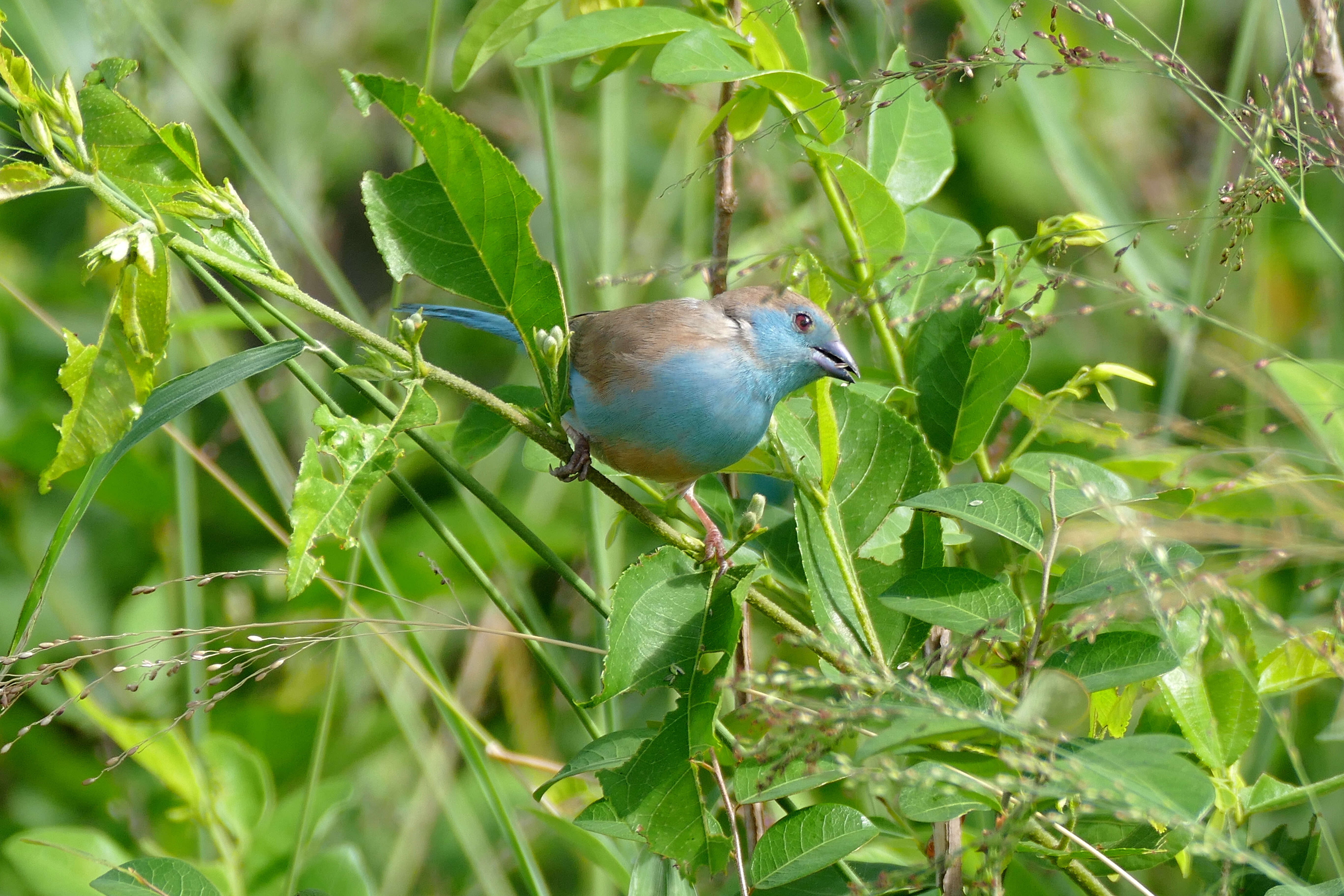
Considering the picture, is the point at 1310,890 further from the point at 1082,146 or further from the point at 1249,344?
the point at 1249,344

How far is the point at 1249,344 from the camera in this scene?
3578 mm

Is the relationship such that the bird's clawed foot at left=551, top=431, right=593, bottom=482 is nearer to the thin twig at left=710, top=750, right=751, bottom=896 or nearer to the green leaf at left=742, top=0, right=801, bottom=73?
the thin twig at left=710, top=750, right=751, bottom=896

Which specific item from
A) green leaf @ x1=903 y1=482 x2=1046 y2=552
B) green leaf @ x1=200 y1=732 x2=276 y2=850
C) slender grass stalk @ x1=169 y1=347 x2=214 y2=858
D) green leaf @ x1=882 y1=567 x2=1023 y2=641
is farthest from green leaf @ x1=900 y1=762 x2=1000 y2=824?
green leaf @ x1=200 y1=732 x2=276 y2=850

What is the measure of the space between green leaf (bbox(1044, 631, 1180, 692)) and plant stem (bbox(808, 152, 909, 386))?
0.55m

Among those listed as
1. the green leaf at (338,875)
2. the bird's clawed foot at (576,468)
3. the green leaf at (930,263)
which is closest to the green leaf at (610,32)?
the green leaf at (930,263)

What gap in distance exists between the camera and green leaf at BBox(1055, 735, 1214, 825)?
0.94m

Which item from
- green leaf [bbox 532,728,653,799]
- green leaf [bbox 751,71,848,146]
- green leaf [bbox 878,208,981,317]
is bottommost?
green leaf [bbox 532,728,653,799]

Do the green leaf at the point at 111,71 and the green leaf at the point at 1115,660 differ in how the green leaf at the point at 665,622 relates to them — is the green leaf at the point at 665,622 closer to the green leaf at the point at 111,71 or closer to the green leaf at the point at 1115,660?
the green leaf at the point at 1115,660

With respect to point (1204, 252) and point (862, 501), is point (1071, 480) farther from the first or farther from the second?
point (1204, 252)

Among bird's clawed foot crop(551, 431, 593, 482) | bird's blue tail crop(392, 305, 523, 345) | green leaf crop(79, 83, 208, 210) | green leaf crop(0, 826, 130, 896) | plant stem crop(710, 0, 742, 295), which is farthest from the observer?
bird's blue tail crop(392, 305, 523, 345)

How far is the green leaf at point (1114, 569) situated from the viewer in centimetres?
121

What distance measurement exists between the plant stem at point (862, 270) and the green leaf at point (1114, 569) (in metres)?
0.46

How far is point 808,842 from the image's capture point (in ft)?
4.18

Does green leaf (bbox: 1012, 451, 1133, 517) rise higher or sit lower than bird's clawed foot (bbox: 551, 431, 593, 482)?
lower
